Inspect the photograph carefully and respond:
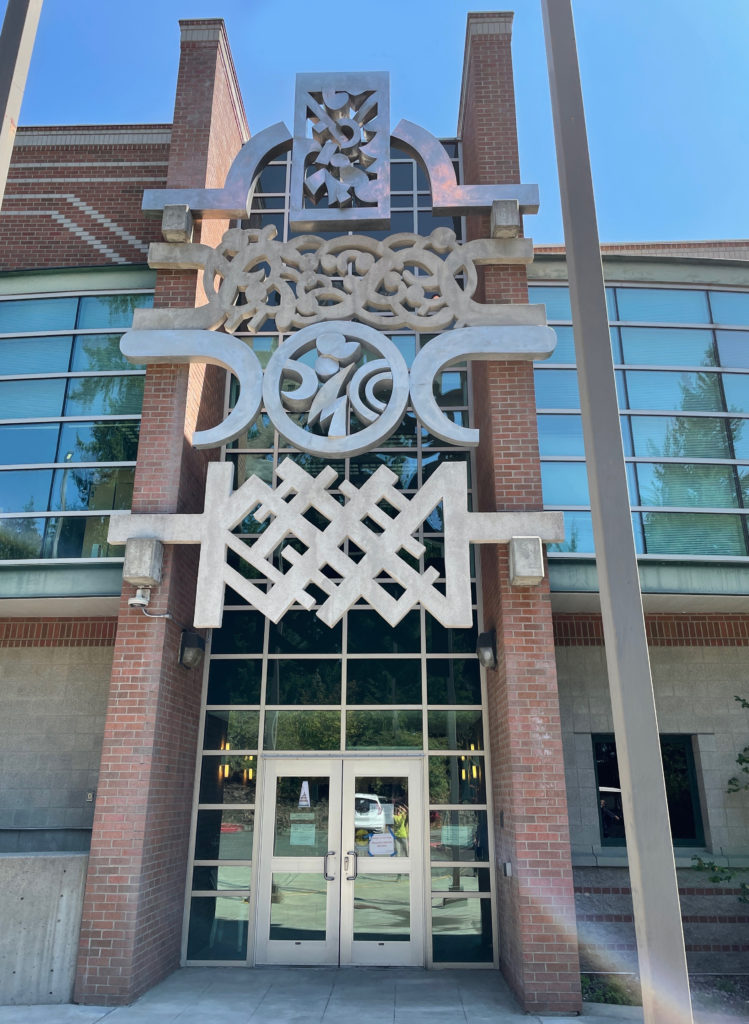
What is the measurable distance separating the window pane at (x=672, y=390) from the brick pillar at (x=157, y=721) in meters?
5.23

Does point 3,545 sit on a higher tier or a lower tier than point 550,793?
higher

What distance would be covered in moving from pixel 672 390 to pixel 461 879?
6.18 metres

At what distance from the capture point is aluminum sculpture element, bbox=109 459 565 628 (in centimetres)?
659

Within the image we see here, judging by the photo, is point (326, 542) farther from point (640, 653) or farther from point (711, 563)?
point (711, 563)

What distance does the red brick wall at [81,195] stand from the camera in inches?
450

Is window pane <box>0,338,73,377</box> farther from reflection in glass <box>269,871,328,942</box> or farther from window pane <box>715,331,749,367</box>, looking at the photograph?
window pane <box>715,331,749,367</box>

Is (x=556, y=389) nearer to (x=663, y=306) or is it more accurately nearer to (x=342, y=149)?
(x=663, y=306)

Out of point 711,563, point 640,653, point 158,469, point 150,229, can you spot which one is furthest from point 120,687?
point 150,229

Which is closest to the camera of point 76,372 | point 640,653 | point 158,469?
point 640,653

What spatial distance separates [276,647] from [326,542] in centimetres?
300

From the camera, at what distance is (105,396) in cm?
923

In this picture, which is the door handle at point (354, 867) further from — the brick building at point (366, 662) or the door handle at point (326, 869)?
the door handle at point (326, 869)

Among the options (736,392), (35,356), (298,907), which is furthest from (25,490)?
(736,392)

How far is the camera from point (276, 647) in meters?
9.35
